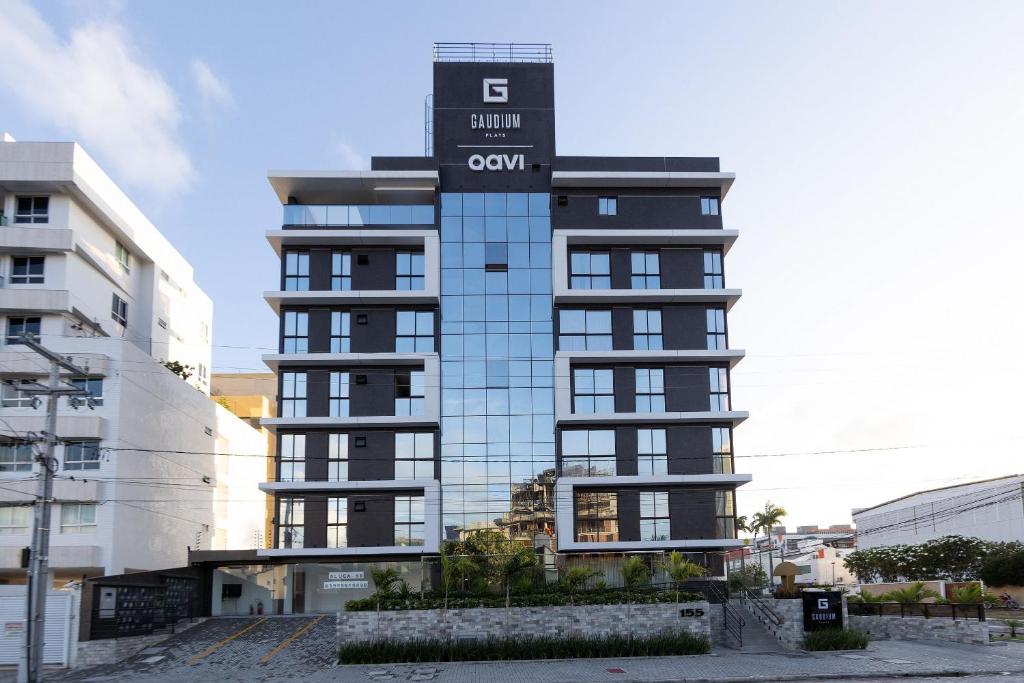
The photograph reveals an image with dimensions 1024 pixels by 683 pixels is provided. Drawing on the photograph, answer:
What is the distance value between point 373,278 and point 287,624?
17365mm

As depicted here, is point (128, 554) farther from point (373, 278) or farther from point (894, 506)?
point (894, 506)

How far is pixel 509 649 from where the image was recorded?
33.8 m

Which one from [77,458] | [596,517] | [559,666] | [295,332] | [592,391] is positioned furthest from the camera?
[592,391]

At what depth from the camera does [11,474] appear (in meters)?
43.0

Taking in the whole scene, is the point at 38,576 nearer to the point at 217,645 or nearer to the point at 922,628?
the point at 217,645

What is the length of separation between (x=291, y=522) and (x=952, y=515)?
77333mm

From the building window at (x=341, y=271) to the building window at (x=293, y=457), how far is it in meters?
7.79

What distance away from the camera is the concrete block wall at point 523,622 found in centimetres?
3412

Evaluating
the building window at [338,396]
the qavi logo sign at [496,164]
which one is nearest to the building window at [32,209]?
the building window at [338,396]

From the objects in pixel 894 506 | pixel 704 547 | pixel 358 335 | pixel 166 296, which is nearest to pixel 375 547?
pixel 358 335

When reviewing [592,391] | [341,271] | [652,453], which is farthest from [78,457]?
[652,453]

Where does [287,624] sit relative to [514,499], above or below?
below

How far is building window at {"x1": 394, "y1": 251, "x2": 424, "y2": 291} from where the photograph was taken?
49047mm

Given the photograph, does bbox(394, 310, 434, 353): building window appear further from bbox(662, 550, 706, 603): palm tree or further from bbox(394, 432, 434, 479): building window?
bbox(662, 550, 706, 603): palm tree
